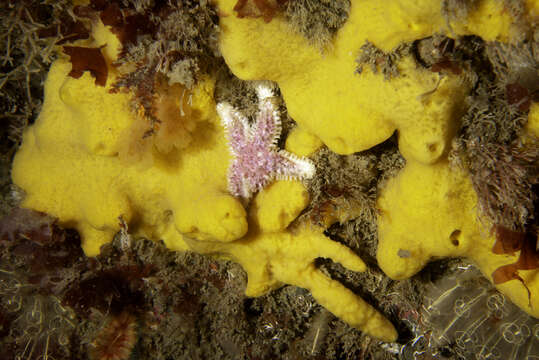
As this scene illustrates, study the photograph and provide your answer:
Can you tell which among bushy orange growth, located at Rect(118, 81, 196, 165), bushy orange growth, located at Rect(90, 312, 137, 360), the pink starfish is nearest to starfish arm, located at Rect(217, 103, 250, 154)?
the pink starfish

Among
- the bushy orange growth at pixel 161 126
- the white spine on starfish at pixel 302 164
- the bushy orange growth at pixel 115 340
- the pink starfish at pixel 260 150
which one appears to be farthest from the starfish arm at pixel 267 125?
the bushy orange growth at pixel 115 340

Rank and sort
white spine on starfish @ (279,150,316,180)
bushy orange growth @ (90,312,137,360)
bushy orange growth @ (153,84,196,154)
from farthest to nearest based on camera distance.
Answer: bushy orange growth @ (90,312,137,360), white spine on starfish @ (279,150,316,180), bushy orange growth @ (153,84,196,154)

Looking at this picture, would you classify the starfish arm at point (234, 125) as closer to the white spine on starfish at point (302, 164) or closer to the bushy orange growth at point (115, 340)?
the white spine on starfish at point (302, 164)

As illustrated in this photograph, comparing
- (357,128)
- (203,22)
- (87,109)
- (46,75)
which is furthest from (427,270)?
(46,75)

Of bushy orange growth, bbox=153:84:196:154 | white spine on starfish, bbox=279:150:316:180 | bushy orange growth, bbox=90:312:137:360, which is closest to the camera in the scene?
bushy orange growth, bbox=153:84:196:154

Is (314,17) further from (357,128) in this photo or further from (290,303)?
(290,303)

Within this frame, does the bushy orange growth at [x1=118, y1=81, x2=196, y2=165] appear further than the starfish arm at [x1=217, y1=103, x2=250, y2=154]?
No

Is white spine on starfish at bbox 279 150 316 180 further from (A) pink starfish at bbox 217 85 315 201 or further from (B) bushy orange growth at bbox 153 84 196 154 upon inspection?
(B) bushy orange growth at bbox 153 84 196 154

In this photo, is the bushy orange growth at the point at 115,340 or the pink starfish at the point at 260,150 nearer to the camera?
the pink starfish at the point at 260,150
